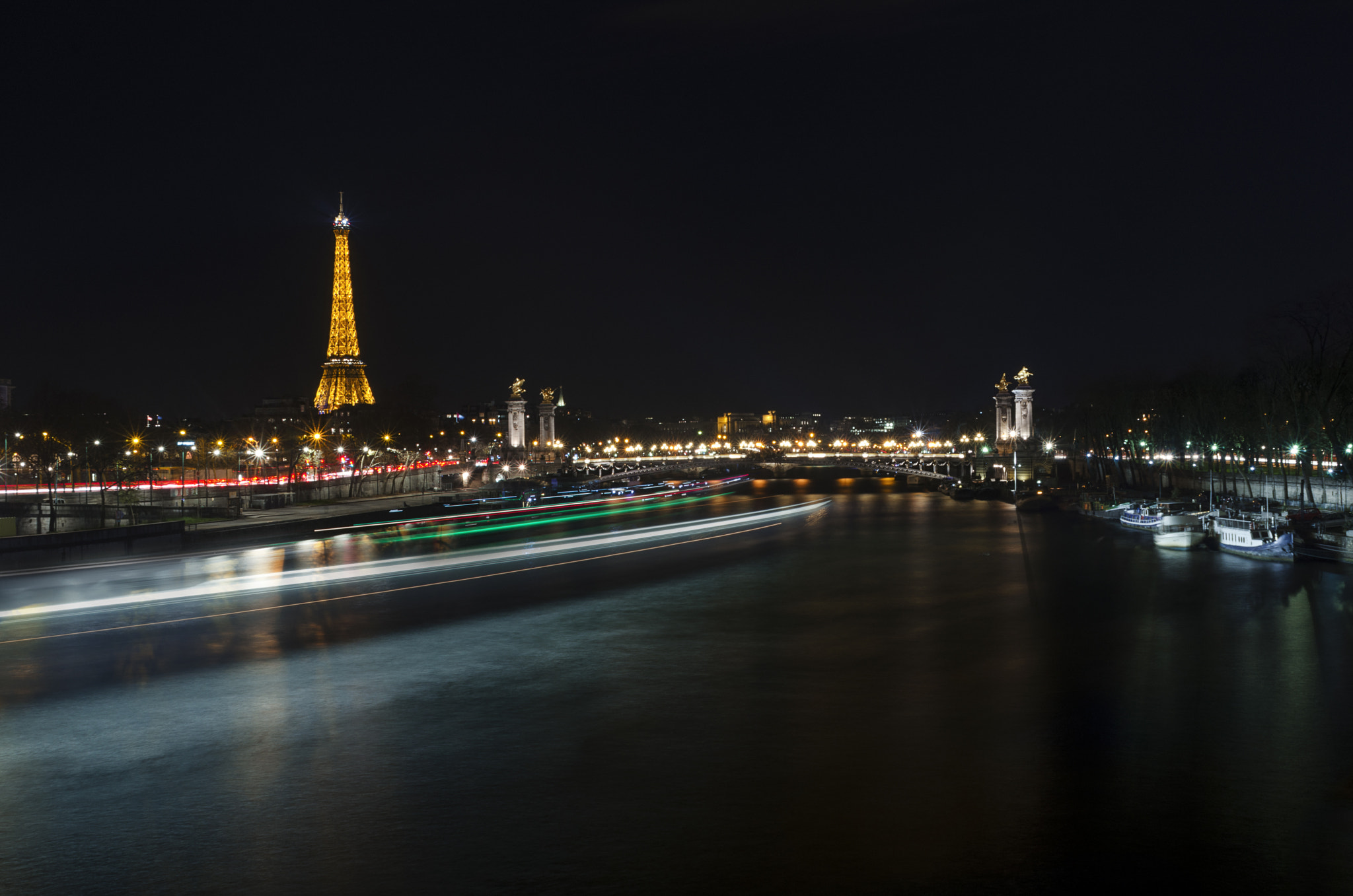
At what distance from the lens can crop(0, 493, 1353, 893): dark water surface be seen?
8266 millimetres

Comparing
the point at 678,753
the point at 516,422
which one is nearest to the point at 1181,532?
the point at 678,753

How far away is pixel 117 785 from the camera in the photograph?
10133mm

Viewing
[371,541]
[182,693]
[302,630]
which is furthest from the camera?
[371,541]

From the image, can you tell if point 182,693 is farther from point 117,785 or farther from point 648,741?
point 648,741

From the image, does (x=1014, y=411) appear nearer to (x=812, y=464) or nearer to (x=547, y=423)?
(x=812, y=464)

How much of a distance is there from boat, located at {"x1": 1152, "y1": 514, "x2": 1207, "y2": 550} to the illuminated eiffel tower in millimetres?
103030

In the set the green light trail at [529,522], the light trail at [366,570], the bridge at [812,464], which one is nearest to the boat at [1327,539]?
the light trail at [366,570]

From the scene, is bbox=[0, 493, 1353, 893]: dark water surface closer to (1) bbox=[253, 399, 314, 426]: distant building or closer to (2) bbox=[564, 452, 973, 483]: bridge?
(2) bbox=[564, 452, 973, 483]: bridge

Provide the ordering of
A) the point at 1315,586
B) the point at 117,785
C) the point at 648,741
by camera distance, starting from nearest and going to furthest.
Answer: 1. the point at 117,785
2. the point at 648,741
3. the point at 1315,586

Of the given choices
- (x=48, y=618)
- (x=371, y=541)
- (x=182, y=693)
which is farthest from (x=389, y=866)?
(x=371, y=541)

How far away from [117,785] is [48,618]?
40.6 ft

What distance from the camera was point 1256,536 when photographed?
35.5 m

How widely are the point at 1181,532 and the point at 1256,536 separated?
3.82m

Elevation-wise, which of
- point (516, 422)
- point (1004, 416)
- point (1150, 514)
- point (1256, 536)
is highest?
point (516, 422)
